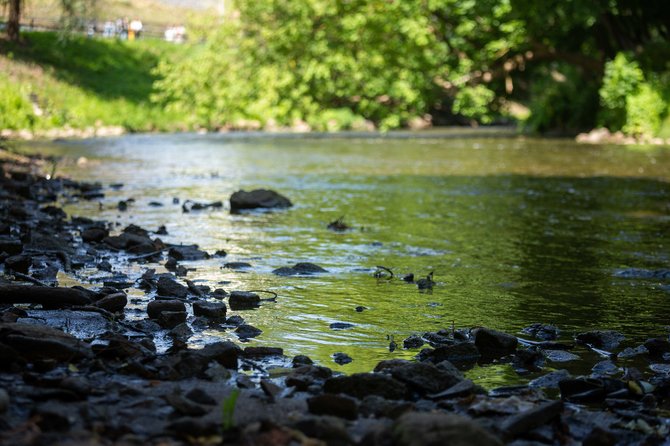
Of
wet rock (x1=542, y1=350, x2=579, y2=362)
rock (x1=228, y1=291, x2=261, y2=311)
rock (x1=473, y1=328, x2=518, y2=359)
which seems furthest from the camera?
rock (x1=228, y1=291, x2=261, y2=311)

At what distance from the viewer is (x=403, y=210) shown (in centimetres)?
1320

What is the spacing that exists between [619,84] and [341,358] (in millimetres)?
26620

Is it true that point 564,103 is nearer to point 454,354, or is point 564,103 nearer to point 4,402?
point 454,354

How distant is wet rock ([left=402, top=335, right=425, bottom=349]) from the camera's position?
18.9ft

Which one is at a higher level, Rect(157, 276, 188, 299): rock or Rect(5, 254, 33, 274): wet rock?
Rect(157, 276, 188, 299): rock

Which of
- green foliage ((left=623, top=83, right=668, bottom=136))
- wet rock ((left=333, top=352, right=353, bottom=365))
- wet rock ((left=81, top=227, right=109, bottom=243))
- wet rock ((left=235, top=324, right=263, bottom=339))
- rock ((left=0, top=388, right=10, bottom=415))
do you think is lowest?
wet rock ((left=81, top=227, right=109, bottom=243))

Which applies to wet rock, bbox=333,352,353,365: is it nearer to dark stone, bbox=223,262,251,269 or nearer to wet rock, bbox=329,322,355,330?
wet rock, bbox=329,322,355,330

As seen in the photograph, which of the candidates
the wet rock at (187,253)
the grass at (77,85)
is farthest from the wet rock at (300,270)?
the grass at (77,85)

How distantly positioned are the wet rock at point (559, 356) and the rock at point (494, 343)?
210 mm

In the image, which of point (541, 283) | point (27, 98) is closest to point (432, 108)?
point (27, 98)

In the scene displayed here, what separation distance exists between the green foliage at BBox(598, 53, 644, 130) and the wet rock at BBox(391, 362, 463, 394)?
26661mm

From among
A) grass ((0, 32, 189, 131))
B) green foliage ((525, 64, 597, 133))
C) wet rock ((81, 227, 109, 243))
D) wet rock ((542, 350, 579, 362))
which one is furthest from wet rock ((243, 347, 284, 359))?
green foliage ((525, 64, 597, 133))

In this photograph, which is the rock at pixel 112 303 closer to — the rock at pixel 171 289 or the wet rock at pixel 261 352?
the rock at pixel 171 289

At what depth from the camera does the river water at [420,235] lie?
21.5 feet
